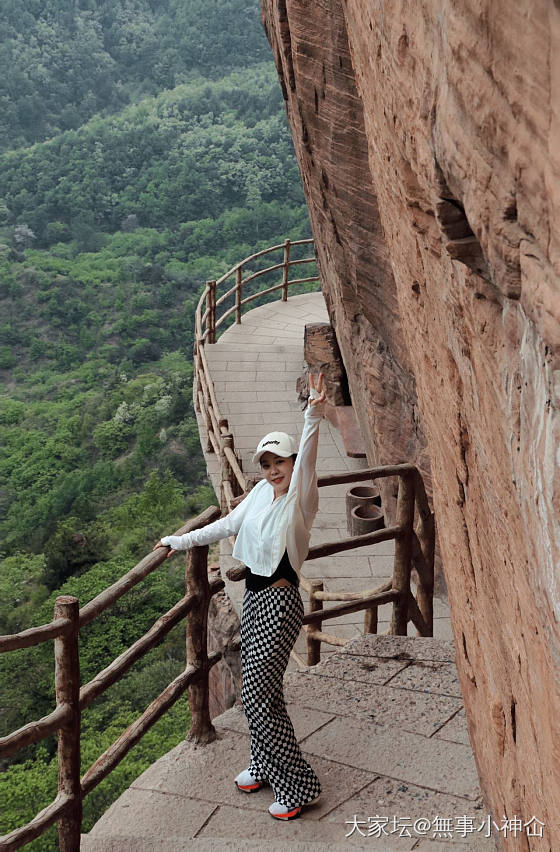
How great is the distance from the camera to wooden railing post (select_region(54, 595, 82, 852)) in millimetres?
2789

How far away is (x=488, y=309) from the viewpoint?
1.75 m

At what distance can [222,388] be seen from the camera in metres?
11.9

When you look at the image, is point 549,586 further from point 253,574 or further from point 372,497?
point 372,497

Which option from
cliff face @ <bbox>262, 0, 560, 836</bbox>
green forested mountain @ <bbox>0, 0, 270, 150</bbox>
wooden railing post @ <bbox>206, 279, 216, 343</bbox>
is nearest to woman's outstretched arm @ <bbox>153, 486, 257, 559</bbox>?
cliff face @ <bbox>262, 0, 560, 836</bbox>

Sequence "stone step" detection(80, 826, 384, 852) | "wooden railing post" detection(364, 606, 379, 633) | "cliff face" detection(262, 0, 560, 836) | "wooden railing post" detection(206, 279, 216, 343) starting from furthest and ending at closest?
"wooden railing post" detection(206, 279, 216, 343) < "wooden railing post" detection(364, 606, 379, 633) < "stone step" detection(80, 826, 384, 852) < "cliff face" detection(262, 0, 560, 836)

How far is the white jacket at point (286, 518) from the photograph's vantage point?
9.77ft

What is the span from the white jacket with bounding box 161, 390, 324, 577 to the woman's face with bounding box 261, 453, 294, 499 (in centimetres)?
3

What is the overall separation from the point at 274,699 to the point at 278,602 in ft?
1.06

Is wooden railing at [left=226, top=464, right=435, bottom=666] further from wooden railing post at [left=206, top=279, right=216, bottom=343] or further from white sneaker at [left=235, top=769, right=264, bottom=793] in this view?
wooden railing post at [left=206, top=279, right=216, bottom=343]

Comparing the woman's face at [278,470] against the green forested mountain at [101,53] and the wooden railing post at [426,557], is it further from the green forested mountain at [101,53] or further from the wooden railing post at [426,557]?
the green forested mountain at [101,53]

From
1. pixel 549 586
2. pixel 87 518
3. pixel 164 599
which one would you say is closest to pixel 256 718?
pixel 549 586

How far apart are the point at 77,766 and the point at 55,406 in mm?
23517

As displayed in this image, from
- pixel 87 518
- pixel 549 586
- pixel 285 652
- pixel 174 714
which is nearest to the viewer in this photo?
pixel 549 586

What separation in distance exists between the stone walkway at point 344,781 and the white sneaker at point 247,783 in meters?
0.02
